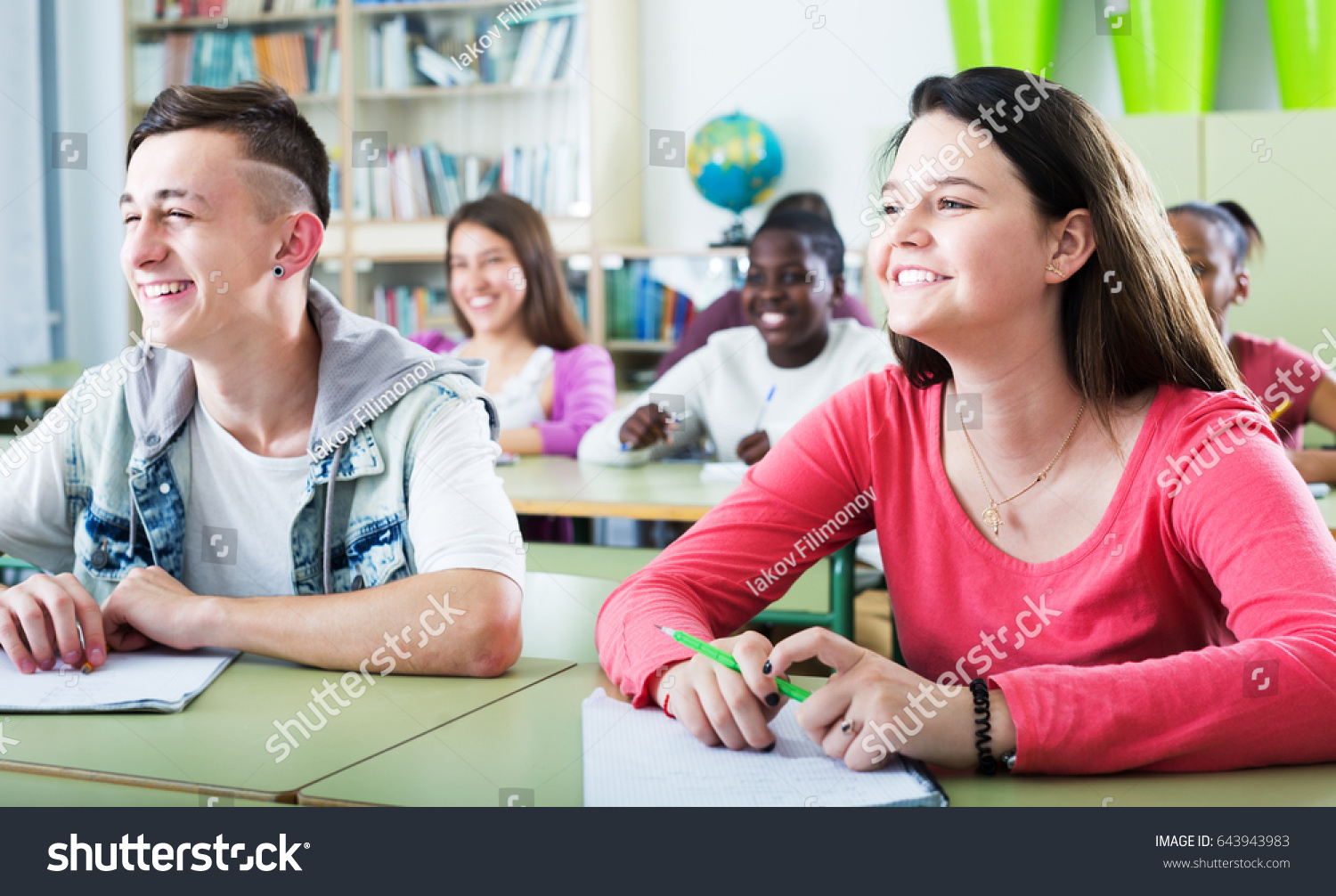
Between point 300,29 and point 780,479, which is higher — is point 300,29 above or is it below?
above

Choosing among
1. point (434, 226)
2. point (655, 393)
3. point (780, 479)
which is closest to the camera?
point (780, 479)

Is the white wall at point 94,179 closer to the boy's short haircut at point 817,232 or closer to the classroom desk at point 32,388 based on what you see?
the classroom desk at point 32,388

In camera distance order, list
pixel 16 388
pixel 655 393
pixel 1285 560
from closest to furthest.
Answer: pixel 1285 560 → pixel 655 393 → pixel 16 388

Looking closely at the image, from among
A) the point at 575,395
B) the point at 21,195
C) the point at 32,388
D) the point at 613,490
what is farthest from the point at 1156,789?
the point at 21,195

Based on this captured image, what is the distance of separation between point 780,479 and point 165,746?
710 mm

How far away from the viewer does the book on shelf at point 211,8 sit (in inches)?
185

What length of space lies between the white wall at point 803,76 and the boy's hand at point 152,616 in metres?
3.48

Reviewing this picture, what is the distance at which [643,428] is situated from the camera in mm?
2809

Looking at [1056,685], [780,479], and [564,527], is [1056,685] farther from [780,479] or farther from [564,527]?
[564,527]

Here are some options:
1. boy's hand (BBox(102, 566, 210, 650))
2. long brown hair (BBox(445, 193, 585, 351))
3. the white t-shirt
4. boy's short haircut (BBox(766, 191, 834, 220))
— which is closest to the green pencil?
the white t-shirt

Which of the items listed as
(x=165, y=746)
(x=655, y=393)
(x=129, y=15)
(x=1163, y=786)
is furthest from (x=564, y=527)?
(x=129, y=15)

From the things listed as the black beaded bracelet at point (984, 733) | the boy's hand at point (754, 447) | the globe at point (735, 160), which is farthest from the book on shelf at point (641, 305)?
the black beaded bracelet at point (984, 733)

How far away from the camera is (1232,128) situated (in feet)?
12.4

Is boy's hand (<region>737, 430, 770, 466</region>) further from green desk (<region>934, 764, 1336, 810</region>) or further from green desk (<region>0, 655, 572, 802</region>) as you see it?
green desk (<region>934, 764, 1336, 810</region>)
